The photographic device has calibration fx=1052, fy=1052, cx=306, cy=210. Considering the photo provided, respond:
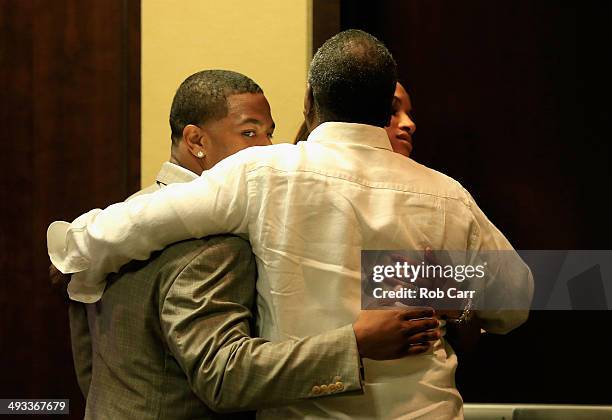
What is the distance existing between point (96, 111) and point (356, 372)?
152 centimetres

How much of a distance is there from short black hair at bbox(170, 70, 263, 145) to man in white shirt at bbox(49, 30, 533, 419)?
496 millimetres

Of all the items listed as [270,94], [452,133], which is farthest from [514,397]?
[270,94]

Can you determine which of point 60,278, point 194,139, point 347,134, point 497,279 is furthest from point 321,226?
point 194,139

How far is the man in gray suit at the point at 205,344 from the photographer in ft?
4.80

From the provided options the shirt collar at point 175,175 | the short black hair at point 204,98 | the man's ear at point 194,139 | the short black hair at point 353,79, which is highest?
the short black hair at point 353,79

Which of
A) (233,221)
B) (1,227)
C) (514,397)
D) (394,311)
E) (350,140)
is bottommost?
(514,397)

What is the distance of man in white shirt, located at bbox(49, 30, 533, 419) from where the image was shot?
1518 mm

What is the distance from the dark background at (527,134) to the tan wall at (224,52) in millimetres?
202

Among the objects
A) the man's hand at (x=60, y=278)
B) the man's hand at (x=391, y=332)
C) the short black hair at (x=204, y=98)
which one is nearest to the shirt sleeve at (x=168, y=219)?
the man's hand at (x=60, y=278)

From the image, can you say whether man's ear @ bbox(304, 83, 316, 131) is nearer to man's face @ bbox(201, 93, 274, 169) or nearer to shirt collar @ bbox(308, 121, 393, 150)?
shirt collar @ bbox(308, 121, 393, 150)

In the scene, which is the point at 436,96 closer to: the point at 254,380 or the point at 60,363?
the point at 60,363

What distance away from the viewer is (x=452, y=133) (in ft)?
9.21

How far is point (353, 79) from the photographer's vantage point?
Answer: 159 centimetres

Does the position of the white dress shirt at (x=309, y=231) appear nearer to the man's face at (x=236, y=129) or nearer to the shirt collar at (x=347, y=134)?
the shirt collar at (x=347, y=134)
